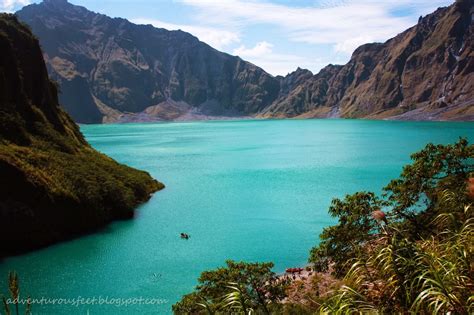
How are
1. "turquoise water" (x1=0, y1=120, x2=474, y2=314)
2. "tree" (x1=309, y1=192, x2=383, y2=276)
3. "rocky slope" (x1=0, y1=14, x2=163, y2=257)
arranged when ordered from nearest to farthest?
"tree" (x1=309, y1=192, x2=383, y2=276) < "turquoise water" (x1=0, y1=120, x2=474, y2=314) < "rocky slope" (x1=0, y1=14, x2=163, y2=257)

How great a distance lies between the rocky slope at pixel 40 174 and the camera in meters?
48.5

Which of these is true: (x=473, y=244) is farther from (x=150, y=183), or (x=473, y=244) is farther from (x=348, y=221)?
(x=150, y=183)

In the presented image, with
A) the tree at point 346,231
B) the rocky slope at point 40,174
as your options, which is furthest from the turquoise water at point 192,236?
the tree at point 346,231

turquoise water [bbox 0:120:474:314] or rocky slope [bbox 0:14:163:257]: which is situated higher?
rocky slope [bbox 0:14:163:257]

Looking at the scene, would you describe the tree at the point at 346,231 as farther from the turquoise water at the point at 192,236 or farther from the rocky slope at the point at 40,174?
the rocky slope at the point at 40,174

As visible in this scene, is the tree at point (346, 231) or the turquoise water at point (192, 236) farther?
the turquoise water at point (192, 236)

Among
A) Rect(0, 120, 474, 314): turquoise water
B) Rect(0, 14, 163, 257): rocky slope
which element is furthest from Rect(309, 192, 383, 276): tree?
Rect(0, 14, 163, 257): rocky slope

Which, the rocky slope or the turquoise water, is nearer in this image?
the turquoise water

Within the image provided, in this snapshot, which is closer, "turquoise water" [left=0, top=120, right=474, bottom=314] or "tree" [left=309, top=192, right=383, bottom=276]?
"tree" [left=309, top=192, right=383, bottom=276]

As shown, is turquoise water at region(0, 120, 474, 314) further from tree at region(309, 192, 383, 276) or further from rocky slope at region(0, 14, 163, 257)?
tree at region(309, 192, 383, 276)

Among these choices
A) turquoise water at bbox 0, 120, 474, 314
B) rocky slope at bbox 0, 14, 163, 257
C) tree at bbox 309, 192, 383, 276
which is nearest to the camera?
tree at bbox 309, 192, 383, 276

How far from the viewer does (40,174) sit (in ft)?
175

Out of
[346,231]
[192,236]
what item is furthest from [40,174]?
[346,231]

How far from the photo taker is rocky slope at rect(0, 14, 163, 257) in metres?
48.5
